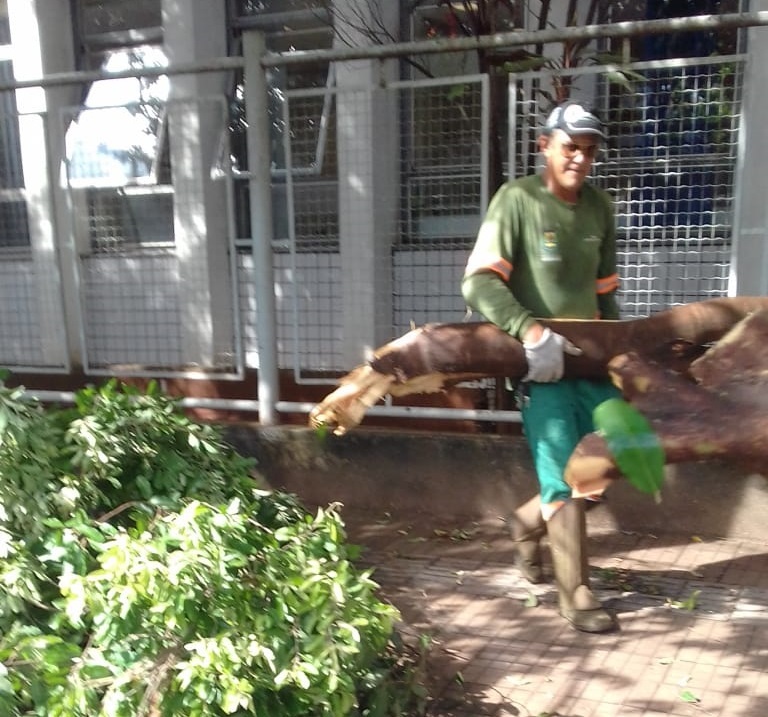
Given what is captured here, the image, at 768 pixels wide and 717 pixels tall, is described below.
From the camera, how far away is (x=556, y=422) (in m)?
3.44

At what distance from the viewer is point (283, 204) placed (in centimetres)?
655

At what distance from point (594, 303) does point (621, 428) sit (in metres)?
2.22

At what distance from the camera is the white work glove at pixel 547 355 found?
2.65m

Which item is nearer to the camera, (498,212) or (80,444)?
(80,444)

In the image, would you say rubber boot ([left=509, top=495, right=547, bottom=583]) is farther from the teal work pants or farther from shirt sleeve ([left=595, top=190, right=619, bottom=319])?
shirt sleeve ([left=595, top=190, right=619, bottom=319])

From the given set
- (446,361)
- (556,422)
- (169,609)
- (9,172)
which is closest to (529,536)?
(556,422)

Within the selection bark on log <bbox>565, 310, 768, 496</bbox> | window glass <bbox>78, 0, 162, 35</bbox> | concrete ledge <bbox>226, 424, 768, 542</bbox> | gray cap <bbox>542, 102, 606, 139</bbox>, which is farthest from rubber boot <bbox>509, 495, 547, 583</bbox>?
window glass <bbox>78, 0, 162, 35</bbox>

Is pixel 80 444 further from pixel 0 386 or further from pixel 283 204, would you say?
pixel 283 204

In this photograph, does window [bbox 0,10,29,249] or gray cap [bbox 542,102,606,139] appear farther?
window [bbox 0,10,29,249]

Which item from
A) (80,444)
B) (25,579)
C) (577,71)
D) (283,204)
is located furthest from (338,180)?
(25,579)

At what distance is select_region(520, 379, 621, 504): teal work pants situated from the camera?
343 cm

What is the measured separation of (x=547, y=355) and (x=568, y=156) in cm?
109

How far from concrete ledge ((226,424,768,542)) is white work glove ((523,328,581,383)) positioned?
1985 mm

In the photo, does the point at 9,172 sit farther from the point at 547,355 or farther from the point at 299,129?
the point at 547,355
